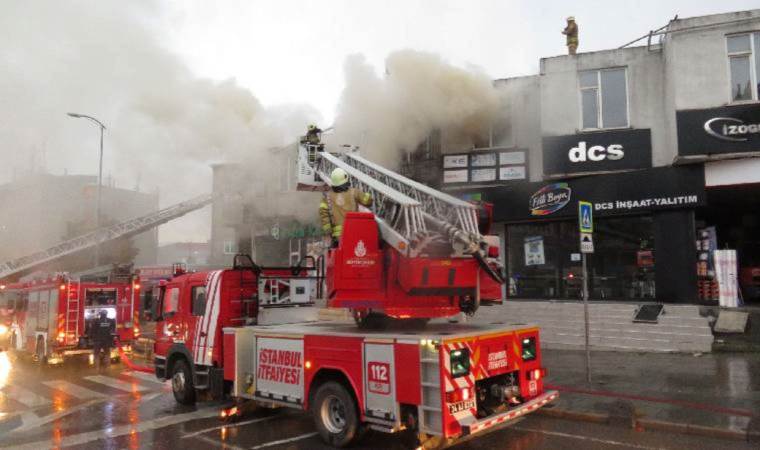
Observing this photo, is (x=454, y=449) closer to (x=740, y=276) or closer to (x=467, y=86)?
(x=467, y=86)

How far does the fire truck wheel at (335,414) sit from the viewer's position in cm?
618

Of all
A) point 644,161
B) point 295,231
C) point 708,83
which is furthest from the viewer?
point 295,231

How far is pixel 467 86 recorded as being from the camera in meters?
15.4

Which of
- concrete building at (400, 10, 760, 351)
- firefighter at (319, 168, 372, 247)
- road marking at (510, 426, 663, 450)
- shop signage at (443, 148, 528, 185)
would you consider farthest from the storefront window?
firefighter at (319, 168, 372, 247)

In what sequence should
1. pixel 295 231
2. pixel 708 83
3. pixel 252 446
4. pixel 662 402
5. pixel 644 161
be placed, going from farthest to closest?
pixel 295 231
pixel 644 161
pixel 708 83
pixel 662 402
pixel 252 446

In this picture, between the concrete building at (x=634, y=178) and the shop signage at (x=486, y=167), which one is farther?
the shop signage at (x=486, y=167)

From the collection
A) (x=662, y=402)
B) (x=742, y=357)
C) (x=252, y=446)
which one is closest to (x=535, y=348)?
(x=662, y=402)

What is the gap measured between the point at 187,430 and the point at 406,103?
10.2 m

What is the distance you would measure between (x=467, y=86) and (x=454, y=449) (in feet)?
37.6

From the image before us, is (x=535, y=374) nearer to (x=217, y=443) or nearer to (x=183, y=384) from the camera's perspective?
(x=217, y=443)

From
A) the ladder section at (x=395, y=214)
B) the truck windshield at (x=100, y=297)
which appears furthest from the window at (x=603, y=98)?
the truck windshield at (x=100, y=297)

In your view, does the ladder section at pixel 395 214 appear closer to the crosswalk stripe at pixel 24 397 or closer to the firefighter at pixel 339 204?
the firefighter at pixel 339 204

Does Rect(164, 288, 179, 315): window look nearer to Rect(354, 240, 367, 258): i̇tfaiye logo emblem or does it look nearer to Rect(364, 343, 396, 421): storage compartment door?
Rect(354, 240, 367, 258): i̇tfaiye logo emblem

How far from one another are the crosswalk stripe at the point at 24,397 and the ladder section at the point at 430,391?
756 centimetres
